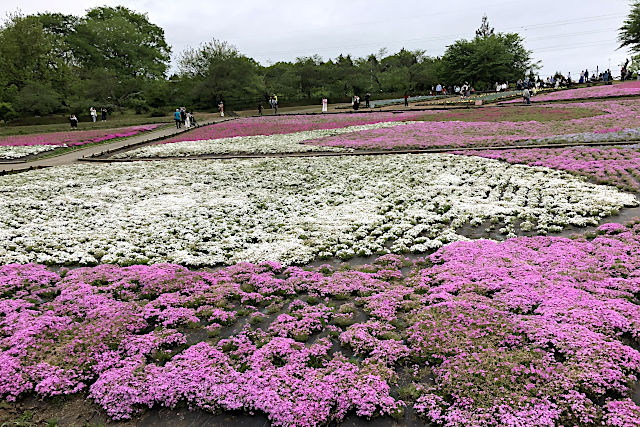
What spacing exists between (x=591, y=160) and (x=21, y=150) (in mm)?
33817

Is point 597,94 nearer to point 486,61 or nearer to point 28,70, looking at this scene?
point 486,61

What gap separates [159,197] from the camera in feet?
49.9

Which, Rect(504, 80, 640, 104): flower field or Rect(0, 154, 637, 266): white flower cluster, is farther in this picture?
Rect(504, 80, 640, 104): flower field

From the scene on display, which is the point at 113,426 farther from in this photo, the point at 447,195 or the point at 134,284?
the point at 447,195

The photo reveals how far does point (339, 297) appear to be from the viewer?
7.57m

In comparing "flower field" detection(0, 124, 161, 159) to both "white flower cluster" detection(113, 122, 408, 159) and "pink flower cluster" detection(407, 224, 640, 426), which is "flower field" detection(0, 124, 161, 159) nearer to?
"white flower cluster" detection(113, 122, 408, 159)

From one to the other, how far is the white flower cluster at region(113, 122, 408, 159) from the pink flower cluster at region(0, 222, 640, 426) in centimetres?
1588

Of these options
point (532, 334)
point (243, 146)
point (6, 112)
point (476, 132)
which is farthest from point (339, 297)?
point (6, 112)

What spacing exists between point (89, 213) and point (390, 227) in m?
9.96

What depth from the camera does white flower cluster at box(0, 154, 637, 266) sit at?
10133 mm

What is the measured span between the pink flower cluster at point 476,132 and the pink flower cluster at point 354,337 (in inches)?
539

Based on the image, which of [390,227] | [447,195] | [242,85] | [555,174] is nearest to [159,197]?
[390,227]

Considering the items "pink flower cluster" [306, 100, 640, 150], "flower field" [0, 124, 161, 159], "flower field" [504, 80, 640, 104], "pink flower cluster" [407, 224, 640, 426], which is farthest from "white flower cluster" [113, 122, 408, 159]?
"flower field" [504, 80, 640, 104]

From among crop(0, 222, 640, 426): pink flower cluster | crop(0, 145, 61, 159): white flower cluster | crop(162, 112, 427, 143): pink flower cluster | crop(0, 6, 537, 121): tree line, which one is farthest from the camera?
crop(0, 6, 537, 121): tree line
